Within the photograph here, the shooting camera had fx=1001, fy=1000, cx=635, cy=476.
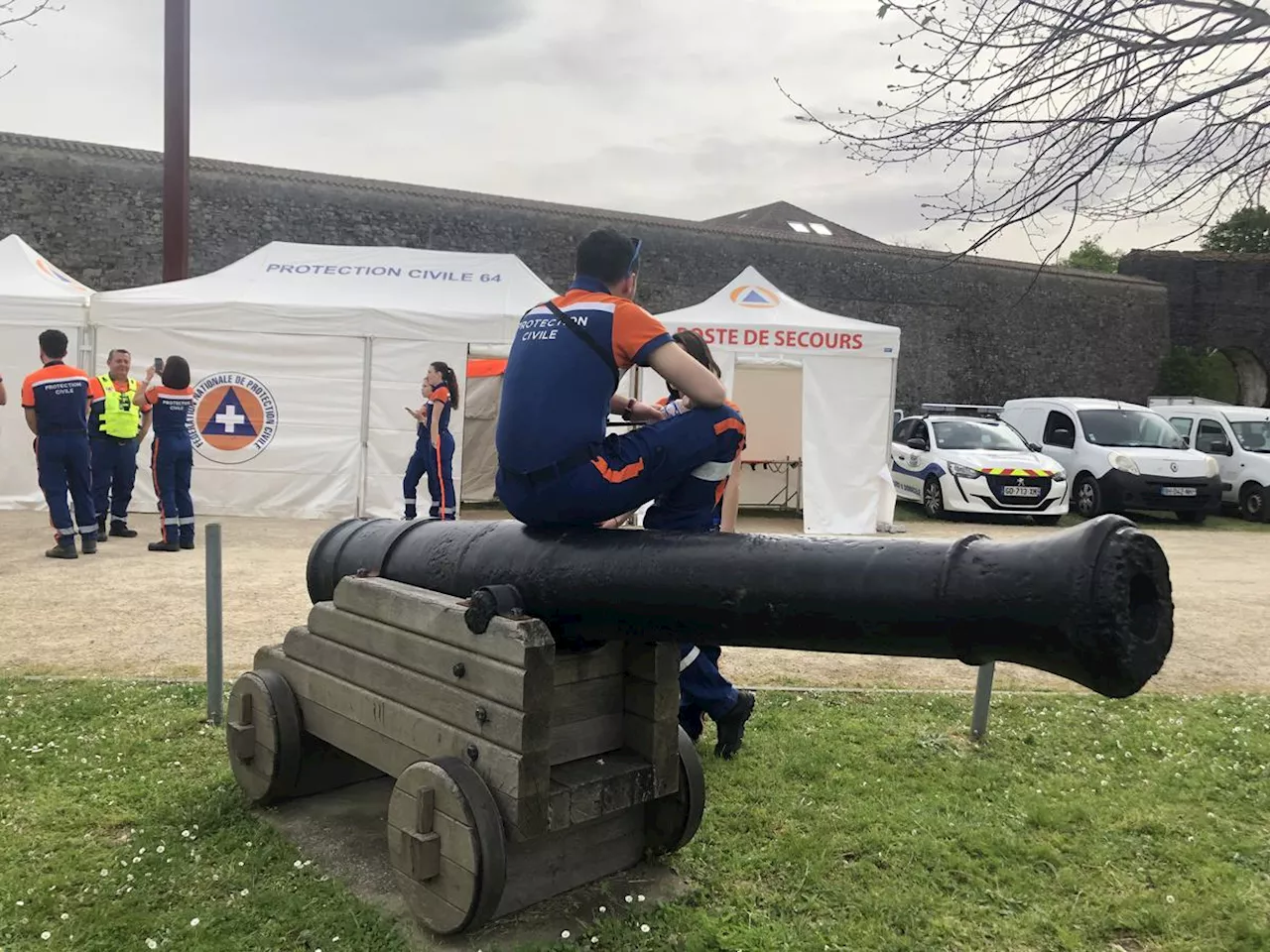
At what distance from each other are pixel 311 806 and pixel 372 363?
837cm

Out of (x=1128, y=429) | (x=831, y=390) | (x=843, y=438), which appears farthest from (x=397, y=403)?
(x=1128, y=429)

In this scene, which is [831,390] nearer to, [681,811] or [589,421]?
[681,811]

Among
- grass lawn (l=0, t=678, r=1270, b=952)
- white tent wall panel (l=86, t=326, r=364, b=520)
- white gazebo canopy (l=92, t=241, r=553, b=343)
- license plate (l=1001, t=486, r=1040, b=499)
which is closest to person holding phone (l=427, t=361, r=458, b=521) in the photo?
white gazebo canopy (l=92, t=241, r=553, b=343)

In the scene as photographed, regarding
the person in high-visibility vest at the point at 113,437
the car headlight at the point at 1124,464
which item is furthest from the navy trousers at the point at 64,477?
the car headlight at the point at 1124,464

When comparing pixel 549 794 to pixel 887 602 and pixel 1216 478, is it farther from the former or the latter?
pixel 1216 478

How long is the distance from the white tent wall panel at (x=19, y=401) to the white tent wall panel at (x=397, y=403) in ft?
10.3

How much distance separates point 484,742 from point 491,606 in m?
0.37

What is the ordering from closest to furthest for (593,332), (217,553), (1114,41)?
(593,332), (1114,41), (217,553)

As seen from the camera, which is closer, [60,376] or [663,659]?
[663,659]

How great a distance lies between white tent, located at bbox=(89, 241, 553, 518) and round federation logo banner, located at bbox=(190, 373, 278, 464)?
0.01 m

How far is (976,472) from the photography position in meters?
13.9

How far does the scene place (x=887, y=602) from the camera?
2.03 m

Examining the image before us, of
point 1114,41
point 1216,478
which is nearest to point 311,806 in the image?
point 1114,41

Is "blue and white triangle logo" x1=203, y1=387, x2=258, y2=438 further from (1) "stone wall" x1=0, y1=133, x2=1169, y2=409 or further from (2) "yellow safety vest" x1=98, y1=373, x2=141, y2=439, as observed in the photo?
(1) "stone wall" x1=0, y1=133, x2=1169, y2=409
